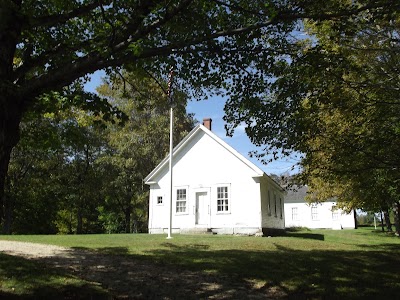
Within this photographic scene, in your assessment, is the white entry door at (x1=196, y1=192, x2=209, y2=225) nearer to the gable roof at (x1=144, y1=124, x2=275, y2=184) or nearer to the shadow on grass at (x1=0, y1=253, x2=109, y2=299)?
the gable roof at (x1=144, y1=124, x2=275, y2=184)

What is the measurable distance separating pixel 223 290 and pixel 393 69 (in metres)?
8.49

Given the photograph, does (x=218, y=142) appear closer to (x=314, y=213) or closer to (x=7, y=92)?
(x=7, y=92)

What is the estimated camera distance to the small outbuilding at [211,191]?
22.1 metres

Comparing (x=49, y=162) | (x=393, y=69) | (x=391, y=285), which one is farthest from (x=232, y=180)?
(x=49, y=162)

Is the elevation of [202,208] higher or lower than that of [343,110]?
lower

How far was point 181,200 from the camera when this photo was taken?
23.7m

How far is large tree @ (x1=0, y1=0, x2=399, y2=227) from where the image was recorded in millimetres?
6586

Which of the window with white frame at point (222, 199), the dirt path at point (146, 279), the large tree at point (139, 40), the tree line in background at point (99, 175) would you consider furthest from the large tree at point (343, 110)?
the tree line in background at point (99, 175)

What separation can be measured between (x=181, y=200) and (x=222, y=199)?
8.88ft

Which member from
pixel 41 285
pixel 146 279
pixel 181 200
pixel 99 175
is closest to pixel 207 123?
pixel 181 200

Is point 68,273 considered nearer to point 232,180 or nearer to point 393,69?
point 393,69

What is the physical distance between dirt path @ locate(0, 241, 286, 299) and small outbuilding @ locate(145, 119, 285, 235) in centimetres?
1175

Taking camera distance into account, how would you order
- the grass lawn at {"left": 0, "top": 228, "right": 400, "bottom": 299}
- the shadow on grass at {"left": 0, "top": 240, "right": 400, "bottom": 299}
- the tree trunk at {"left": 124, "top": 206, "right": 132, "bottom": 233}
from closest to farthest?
the grass lawn at {"left": 0, "top": 228, "right": 400, "bottom": 299} → the shadow on grass at {"left": 0, "top": 240, "right": 400, "bottom": 299} → the tree trunk at {"left": 124, "top": 206, "right": 132, "bottom": 233}

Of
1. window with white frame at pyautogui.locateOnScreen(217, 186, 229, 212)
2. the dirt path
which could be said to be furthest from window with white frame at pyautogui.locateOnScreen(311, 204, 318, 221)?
the dirt path
